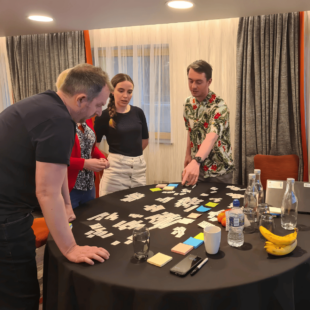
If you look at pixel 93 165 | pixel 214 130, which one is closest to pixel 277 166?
pixel 214 130

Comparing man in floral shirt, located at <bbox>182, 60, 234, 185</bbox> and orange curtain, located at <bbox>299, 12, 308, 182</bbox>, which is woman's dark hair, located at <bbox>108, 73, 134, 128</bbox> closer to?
man in floral shirt, located at <bbox>182, 60, 234, 185</bbox>

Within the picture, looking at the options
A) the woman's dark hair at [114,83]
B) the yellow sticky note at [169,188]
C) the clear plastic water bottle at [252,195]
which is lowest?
the yellow sticky note at [169,188]

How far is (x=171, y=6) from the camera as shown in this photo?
3.00 metres

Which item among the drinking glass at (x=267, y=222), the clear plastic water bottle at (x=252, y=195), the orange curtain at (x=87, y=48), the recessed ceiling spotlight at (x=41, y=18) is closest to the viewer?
the drinking glass at (x=267, y=222)

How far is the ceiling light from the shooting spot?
114 inches

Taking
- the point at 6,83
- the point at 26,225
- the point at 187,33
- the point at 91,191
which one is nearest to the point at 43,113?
the point at 26,225

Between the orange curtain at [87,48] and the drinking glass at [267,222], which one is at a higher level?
the orange curtain at [87,48]

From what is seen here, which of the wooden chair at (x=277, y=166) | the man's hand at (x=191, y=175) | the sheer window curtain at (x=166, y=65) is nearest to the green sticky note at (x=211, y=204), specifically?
the man's hand at (x=191, y=175)

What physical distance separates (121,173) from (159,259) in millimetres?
1603

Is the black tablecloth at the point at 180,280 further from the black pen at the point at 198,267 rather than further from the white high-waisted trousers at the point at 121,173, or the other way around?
the white high-waisted trousers at the point at 121,173

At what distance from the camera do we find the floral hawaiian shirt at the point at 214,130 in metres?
2.59

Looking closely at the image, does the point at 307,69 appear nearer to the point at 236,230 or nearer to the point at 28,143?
the point at 236,230

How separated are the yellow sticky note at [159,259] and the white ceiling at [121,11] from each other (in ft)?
8.27

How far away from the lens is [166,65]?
4.26m
